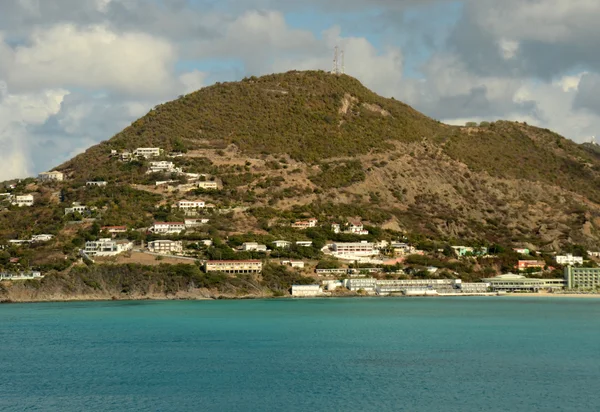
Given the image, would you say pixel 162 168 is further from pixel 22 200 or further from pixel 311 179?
pixel 311 179

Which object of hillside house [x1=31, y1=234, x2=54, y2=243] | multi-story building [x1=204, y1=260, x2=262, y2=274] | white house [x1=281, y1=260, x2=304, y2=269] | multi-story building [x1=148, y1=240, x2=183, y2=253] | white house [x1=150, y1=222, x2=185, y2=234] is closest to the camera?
multi-story building [x1=204, y1=260, x2=262, y2=274]

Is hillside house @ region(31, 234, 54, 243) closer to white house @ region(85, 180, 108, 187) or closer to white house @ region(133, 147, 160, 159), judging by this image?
white house @ region(85, 180, 108, 187)

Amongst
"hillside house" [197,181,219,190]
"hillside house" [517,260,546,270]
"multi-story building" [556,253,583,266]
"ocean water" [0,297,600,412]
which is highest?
"hillside house" [197,181,219,190]

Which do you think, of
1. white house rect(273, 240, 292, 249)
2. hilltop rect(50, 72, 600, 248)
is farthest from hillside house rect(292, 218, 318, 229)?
white house rect(273, 240, 292, 249)

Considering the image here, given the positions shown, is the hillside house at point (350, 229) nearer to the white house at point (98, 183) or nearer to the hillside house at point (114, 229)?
the hillside house at point (114, 229)

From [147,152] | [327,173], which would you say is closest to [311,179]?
[327,173]

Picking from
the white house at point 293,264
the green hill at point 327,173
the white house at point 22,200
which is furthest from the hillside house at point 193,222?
the white house at point 22,200
